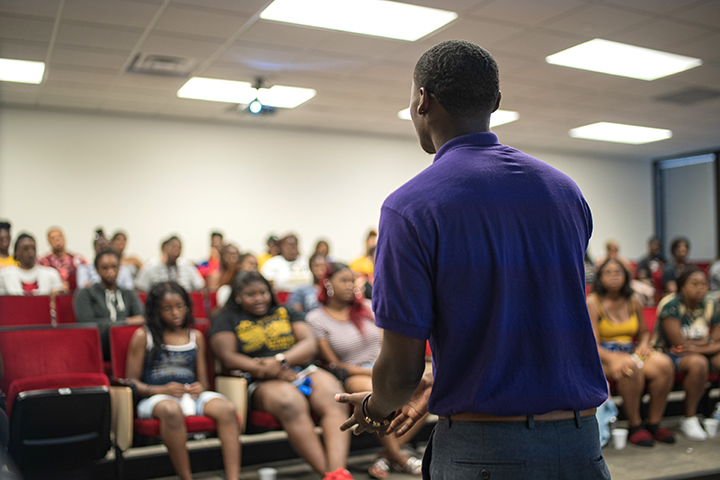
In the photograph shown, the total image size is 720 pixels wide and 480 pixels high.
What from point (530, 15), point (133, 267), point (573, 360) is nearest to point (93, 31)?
point (133, 267)

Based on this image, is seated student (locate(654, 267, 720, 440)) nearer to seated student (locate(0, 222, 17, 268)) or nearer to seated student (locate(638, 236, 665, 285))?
seated student (locate(638, 236, 665, 285))

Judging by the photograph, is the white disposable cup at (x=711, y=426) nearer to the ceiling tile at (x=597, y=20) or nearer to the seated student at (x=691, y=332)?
the seated student at (x=691, y=332)

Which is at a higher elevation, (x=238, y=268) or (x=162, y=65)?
(x=162, y=65)

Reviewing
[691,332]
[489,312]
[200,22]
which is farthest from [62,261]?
[489,312]

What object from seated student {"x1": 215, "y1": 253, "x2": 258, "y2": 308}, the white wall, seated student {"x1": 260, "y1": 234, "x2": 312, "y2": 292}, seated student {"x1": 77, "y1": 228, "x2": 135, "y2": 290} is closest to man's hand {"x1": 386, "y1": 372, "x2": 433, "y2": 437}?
seated student {"x1": 215, "y1": 253, "x2": 258, "y2": 308}

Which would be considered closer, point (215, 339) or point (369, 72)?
point (215, 339)

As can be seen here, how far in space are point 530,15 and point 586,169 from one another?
25.1 ft

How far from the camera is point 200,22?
16.5ft

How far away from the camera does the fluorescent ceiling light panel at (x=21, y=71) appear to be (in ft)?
19.9

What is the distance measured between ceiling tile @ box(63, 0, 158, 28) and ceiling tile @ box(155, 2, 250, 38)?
0.43 feet

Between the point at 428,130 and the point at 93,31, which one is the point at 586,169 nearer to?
the point at 93,31

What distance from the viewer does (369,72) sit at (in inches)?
254

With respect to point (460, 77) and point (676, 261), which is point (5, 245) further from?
point (676, 261)

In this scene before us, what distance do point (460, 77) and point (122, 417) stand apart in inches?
108
